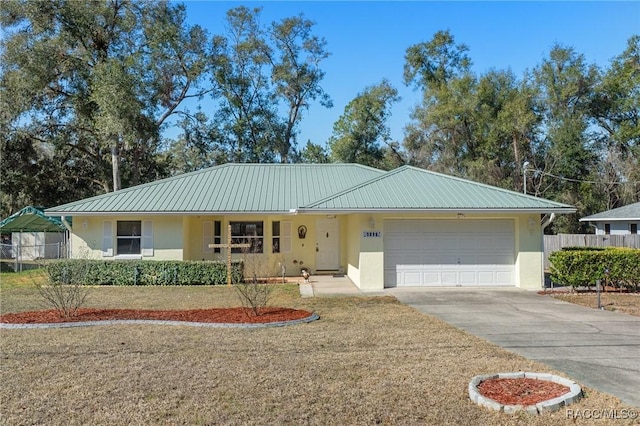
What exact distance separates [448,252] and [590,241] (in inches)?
485

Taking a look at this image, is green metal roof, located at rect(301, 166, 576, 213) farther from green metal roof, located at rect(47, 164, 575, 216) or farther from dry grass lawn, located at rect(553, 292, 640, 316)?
dry grass lawn, located at rect(553, 292, 640, 316)

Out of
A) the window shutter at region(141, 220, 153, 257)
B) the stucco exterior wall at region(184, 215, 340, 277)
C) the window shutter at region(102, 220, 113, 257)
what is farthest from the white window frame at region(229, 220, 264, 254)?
the window shutter at region(102, 220, 113, 257)

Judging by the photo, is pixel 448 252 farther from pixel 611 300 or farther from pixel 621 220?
pixel 621 220

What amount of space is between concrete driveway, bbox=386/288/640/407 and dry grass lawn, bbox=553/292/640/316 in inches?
20.3

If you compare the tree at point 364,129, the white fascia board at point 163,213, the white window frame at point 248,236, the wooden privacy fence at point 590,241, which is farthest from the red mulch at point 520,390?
the tree at point 364,129

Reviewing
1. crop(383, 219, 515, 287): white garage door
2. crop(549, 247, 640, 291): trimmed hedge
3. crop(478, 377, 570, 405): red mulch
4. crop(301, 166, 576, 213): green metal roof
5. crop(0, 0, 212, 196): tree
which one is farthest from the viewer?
crop(0, 0, 212, 196): tree

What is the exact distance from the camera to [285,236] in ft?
59.9

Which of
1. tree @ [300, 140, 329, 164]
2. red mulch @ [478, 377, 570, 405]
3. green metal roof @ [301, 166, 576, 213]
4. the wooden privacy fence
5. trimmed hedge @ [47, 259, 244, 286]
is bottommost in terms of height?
red mulch @ [478, 377, 570, 405]

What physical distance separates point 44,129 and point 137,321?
24367 mm

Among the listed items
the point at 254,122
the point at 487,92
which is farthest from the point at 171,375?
the point at 487,92

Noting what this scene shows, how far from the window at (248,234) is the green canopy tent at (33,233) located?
31.4 feet

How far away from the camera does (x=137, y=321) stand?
906cm

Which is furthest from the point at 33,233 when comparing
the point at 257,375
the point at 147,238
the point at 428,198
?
the point at 257,375

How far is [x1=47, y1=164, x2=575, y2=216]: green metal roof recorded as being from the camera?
46.8 ft
